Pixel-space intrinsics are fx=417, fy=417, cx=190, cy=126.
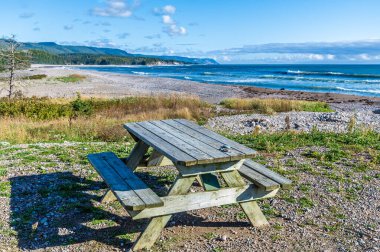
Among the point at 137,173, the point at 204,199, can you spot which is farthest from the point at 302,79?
the point at 204,199

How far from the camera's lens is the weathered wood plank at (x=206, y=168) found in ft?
15.5

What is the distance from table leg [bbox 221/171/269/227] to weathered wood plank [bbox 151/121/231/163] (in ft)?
1.40

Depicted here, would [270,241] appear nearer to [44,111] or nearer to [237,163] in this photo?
[237,163]

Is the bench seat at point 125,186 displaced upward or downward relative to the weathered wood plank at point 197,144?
downward

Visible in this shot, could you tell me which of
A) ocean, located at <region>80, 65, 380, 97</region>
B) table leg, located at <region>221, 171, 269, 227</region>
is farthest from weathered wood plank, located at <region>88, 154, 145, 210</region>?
ocean, located at <region>80, 65, 380, 97</region>

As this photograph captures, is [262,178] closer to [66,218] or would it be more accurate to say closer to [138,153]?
[138,153]

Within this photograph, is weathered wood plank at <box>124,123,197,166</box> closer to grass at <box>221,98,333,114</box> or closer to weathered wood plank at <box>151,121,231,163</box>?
weathered wood plank at <box>151,121,231,163</box>

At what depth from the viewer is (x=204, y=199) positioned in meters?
4.95

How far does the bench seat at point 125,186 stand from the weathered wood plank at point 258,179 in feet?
4.40

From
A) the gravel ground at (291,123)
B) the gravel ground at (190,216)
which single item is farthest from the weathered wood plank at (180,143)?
the gravel ground at (291,123)

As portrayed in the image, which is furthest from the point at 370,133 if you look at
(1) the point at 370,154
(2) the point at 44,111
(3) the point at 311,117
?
(2) the point at 44,111

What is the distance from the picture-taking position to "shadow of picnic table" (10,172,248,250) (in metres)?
5.04

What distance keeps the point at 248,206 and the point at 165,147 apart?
4.31 feet

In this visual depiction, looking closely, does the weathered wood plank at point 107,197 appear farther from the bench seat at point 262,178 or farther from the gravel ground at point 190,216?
the bench seat at point 262,178
